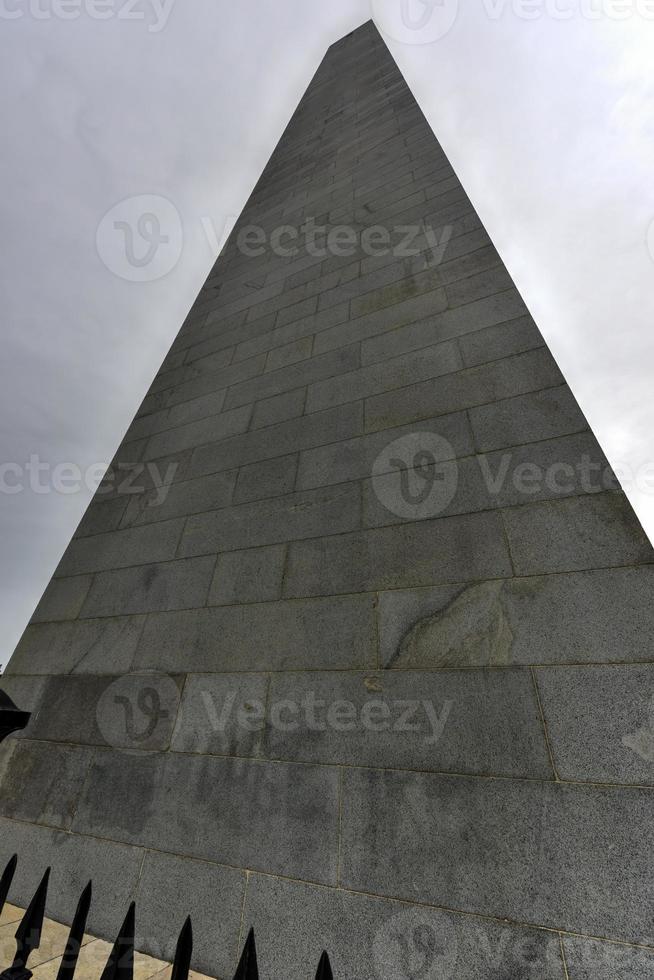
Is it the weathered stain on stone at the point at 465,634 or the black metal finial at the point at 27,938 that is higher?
the weathered stain on stone at the point at 465,634

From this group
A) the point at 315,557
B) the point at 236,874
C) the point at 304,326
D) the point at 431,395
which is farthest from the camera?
the point at 304,326

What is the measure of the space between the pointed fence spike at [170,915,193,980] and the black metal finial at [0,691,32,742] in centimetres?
167

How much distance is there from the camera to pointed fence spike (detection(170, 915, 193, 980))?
5.51 feet

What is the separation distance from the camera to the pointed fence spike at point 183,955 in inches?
66.1

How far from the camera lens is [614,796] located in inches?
96.6

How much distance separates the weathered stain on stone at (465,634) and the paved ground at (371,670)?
0.7 inches

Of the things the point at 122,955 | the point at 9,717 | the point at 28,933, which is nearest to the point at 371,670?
the point at 122,955

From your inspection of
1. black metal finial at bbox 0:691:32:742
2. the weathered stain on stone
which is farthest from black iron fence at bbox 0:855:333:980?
the weathered stain on stone

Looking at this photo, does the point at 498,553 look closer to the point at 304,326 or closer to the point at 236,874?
the point at 236,874

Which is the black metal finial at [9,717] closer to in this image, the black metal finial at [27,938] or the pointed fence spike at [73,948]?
the black metal finial at [27,938]

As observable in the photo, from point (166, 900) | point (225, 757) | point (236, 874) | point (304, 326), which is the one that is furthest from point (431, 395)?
point (166, 900)

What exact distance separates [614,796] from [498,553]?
1641mm

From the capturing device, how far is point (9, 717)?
2.79m

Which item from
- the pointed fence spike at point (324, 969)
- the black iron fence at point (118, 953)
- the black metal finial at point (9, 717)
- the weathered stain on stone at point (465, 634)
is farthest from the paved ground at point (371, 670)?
the black metal finial at point (9, 717)
